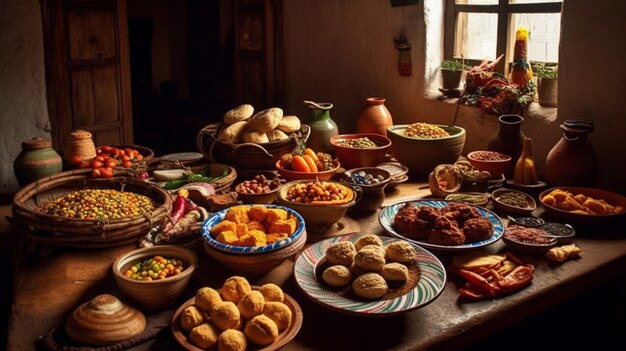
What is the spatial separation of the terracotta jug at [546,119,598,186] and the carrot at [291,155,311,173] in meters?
1.30

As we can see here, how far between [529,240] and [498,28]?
182 cm

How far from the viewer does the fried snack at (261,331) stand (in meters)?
1.56

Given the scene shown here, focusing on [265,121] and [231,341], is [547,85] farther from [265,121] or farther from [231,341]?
[231,341]

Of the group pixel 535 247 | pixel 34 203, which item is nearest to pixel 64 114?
pixel 34 203

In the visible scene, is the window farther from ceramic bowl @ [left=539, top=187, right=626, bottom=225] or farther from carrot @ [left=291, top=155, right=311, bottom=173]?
carrot @ [left=291, top=155, right=311, bottom=173]

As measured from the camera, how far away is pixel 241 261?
196 centimetres

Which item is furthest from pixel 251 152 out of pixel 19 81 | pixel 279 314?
pixel 19 81

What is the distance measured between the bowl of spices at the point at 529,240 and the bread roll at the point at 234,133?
5.53 feet

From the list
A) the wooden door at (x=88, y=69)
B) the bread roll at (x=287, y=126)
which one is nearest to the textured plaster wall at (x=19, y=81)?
the wooden door at (x=88, y=69)

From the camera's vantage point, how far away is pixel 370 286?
1811 millimetres

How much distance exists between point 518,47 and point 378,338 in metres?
2.31

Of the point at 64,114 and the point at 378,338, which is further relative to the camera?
the point at 64,114

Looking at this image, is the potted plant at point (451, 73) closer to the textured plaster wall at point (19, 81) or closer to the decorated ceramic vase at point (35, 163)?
the decorated ceramic vase at point (35, 163)

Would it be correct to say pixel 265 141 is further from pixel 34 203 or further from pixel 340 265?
pixel 340 265
